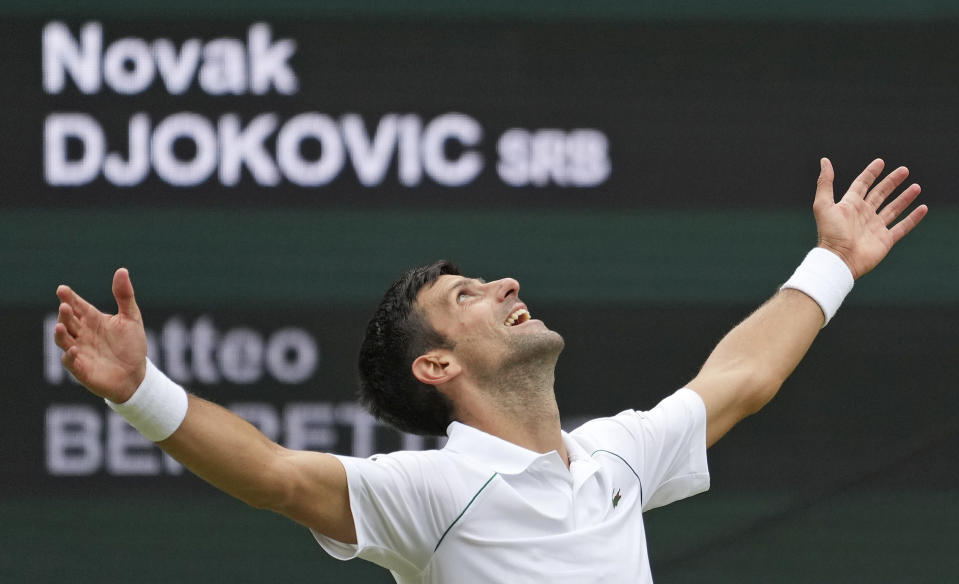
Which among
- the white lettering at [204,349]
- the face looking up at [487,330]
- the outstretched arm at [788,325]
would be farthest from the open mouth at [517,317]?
the white lettering at [204,349]

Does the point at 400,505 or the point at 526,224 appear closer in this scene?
the point at 400,505

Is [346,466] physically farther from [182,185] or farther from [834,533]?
[834,533]

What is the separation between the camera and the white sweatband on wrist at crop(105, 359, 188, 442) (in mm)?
2016

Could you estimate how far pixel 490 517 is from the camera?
229 centimetres

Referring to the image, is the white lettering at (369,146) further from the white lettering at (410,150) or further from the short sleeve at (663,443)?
the short sleeve at (663,443)

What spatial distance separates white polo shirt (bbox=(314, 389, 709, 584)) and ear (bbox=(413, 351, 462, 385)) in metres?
0.09

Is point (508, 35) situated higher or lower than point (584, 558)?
higher

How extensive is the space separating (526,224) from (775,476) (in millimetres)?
833

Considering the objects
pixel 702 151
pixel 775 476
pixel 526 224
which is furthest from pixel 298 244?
pixel 775 476

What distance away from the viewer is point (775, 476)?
3.46m

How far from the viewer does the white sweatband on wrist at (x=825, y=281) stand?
2723 millimetres

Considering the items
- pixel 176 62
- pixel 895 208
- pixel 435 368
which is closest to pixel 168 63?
pixel 176 62

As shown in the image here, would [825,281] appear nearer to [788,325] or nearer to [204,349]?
[788,325]

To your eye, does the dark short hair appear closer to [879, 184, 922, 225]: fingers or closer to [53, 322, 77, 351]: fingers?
[53, 322, 77, 351]: fingers
